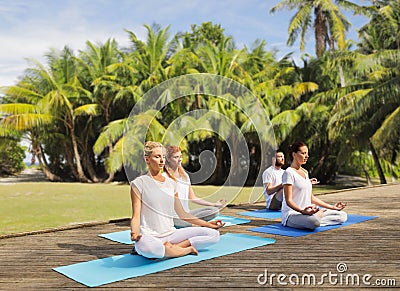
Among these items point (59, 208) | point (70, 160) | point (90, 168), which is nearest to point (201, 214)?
point (59, 208)

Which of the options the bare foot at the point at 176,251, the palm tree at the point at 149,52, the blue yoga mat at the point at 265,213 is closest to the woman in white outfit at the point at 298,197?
the blue yoga mat at the point at 265,213

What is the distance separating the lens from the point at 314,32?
19.5 meters

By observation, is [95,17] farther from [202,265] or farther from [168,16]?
[202,265]

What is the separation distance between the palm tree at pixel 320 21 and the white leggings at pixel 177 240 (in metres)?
16.4

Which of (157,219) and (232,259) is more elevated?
(157,219)

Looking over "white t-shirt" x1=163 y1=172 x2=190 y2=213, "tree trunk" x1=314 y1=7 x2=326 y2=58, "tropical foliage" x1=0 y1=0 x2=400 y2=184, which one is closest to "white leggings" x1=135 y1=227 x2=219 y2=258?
"white t-shirt" x1=163 y1=172 x2=190 y2=213

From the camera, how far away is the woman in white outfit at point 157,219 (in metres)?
3.21

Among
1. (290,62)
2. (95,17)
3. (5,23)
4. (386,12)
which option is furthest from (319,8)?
(5,23)

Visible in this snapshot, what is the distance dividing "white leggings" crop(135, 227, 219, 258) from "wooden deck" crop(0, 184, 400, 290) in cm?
21

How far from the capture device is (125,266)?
3.17 metres

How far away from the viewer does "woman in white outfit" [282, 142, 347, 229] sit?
4.43m

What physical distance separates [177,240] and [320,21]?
17632mm

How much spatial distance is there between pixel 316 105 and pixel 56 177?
490 inches

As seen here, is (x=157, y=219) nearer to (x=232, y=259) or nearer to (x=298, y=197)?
(x=232, y=259)
